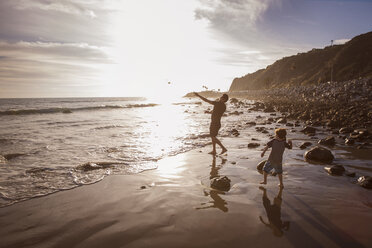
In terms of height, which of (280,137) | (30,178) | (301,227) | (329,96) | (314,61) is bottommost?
(30,178)

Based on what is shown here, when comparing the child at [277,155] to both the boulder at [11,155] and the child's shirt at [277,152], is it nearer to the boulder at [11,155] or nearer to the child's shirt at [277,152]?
the child's shirt at [277,152]

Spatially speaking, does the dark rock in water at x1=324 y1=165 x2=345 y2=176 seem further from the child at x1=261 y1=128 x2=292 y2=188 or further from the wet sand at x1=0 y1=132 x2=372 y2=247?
the child at x1=261 y1=128 x2=292 y2=188

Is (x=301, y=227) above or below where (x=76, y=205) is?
above

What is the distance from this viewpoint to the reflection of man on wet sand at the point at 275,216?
10.2 feet

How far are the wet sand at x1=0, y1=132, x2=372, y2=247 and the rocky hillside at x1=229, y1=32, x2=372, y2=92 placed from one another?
209 feet

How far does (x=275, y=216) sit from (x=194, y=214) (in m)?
1.33

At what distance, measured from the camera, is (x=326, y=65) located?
241 feet

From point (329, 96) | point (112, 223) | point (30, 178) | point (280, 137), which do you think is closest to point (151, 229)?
point (112, 223)

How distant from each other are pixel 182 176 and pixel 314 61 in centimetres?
10613

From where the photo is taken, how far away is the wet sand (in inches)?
115

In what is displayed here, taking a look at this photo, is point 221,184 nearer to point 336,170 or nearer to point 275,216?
point 275,216

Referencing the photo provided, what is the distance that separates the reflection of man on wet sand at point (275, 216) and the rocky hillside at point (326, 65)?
64.2 m

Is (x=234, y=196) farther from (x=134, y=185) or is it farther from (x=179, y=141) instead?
(x=179, y=141)

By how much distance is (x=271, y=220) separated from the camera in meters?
3.37
